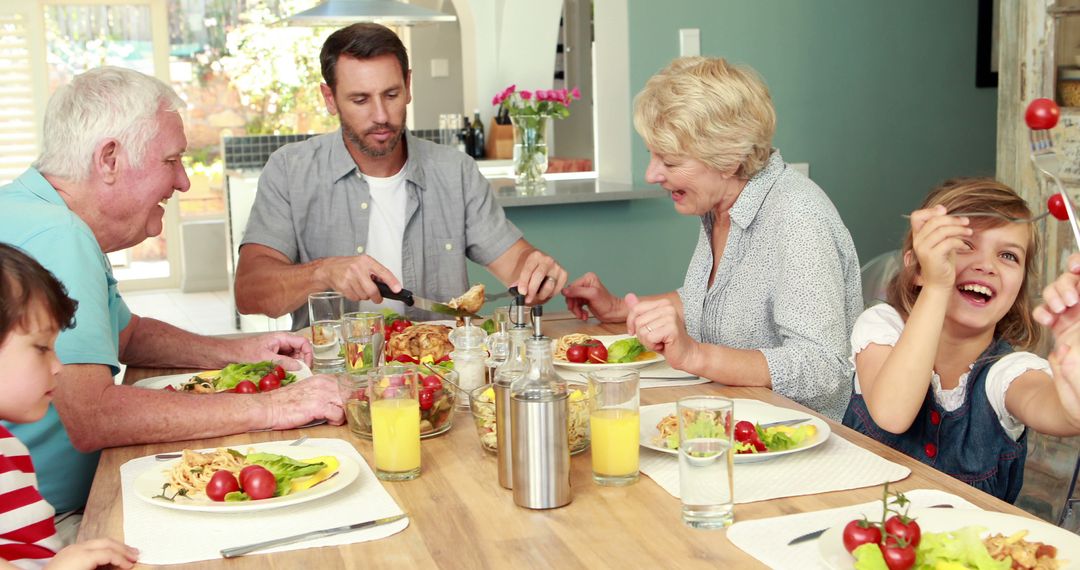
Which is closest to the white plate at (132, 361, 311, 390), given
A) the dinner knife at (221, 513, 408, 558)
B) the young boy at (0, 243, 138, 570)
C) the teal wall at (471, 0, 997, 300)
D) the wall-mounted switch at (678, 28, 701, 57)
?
the young boy at (0, 243, 138, 570)

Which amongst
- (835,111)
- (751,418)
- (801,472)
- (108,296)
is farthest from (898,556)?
(835,111)

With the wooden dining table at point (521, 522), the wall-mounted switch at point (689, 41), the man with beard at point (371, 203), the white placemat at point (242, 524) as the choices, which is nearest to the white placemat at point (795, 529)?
the wooden dining table at point (521, 522)

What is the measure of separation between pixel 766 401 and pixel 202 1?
25.3 ft

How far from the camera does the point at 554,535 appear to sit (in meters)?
1.33

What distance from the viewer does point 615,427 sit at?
1.46 metres

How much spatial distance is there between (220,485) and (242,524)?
67 millimetres

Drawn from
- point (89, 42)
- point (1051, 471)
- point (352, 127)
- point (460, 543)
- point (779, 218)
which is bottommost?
point (1051, 471)

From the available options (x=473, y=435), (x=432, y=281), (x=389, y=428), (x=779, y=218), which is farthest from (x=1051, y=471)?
(x=389, y=428)

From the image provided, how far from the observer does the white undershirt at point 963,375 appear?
5.94 ft

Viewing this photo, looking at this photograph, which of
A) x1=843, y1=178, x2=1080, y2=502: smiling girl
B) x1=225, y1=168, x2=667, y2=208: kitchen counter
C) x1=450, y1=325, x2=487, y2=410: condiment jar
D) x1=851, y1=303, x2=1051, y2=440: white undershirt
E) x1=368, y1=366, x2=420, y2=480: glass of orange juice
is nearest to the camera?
x1=368, y1=366, x2=420, y2=480: glass of orange juice

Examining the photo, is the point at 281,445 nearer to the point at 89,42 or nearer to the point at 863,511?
the point at 863,511

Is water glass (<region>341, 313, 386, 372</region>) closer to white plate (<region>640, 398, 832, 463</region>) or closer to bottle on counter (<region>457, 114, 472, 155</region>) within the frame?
white plate (<region>640, 398, 832, 463</region>)

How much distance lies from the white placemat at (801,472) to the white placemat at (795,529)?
0.07 m

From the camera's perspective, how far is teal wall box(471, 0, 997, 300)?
13.9 ft
